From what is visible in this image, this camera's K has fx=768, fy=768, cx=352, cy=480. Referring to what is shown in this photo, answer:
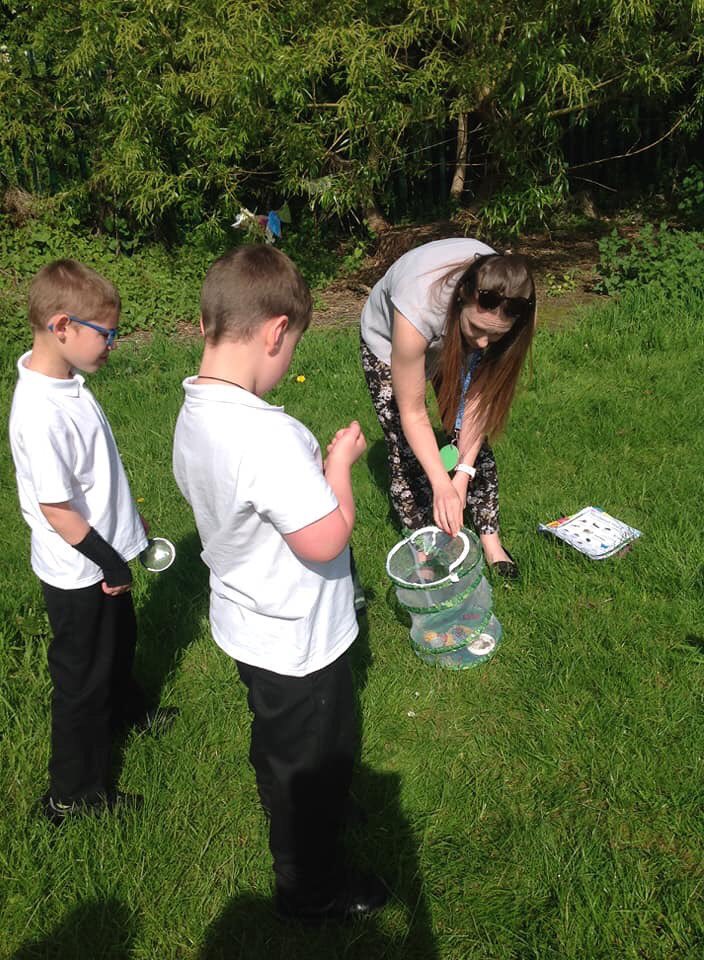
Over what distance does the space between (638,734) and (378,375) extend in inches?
67.6

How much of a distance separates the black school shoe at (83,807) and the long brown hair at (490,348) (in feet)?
6.02

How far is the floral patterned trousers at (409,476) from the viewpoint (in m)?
3.33

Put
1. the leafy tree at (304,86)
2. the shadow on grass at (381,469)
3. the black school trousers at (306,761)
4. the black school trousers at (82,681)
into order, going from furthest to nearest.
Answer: the leafy tree at (304,86), the shadow on grass at (381,469), the black school trousers at (82,681), the black school trousers at (306,761)

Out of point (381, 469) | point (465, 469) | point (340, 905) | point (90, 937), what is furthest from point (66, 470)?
point (381, 469)

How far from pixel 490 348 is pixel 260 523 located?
1.61 m

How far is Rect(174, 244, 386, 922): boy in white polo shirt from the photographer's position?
156cm

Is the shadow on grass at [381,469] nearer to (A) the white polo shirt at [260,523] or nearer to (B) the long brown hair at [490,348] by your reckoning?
(B) the long brown hair at [490,348]

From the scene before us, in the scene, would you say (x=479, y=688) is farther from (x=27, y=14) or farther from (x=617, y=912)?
(x=27, y=14)

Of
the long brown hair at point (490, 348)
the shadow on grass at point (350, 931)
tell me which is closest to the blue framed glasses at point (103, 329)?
the long brown hair at point (490, 348)

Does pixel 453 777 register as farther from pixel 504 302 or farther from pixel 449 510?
pixel 504 302

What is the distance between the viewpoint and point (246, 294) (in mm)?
1583

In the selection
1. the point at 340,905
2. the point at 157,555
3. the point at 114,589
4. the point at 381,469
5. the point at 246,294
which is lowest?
the point at 381,469

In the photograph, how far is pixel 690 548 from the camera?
329 cm

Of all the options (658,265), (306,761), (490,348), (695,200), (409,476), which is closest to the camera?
(306,761)
